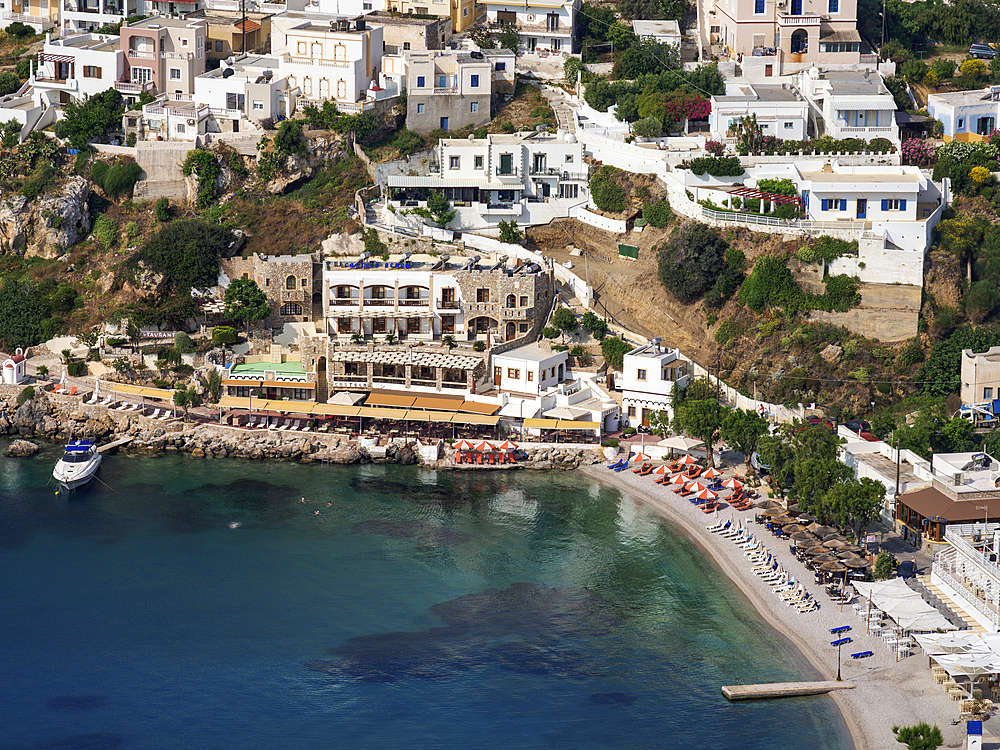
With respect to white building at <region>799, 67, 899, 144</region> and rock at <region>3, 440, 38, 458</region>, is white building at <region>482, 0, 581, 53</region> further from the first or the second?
rock at <region>3, 440, 38, 458</region>

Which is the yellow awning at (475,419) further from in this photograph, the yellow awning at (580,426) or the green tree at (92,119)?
the green tree at (92,119)

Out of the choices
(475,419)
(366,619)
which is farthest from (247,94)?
(366,619)

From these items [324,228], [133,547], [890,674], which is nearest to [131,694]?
[133,547]

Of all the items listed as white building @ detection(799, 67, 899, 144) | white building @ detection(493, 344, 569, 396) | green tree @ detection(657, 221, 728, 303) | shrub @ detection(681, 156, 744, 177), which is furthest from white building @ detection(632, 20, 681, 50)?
white building @ detection(493, 344, 569, 396)

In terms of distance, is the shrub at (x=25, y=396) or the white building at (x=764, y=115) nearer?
the shrub at (x=25, y=396)

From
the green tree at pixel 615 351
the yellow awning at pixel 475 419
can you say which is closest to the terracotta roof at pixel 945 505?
the green tree at pixel 615 351
